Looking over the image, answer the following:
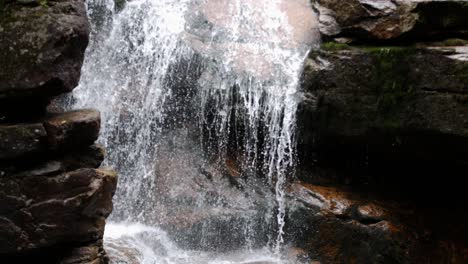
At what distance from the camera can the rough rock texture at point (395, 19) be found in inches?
274

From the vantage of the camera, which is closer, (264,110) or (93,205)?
(93,205)

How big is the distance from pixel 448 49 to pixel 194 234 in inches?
190

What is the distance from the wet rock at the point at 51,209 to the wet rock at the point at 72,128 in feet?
1.09

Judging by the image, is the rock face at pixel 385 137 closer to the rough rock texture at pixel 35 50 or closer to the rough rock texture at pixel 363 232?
the rough rock texture at pixel 363 232

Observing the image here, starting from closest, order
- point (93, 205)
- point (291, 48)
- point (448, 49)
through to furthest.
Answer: point (93, 205), point (448, 49), point (291, 48)

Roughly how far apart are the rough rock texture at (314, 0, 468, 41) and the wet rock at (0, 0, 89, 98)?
4.67 metres

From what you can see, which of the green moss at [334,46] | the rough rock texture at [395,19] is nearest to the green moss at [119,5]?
the rough rock texture at [395,19]

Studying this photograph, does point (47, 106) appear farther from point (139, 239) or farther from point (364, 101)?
point (364, 101)

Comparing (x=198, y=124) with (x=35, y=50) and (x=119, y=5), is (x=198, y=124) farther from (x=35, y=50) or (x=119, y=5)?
(x=35, y=50)

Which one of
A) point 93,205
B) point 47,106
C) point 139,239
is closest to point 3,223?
point 93,205

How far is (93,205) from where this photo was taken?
493 centimetres

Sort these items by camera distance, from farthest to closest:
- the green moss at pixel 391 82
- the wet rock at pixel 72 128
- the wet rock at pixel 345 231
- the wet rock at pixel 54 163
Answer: the wet rock at pixel 345 231
the green moss at pixel 391 82
the wet rock at pixel 72 128
the wet rock at pixel 54 163

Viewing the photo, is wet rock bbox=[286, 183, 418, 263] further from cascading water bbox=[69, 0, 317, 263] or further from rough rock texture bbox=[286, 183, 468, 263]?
cascading water bbox=[69, 0, 317, 263]

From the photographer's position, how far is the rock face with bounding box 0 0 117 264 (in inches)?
175
